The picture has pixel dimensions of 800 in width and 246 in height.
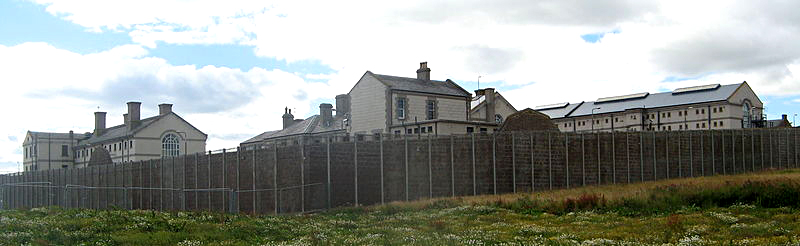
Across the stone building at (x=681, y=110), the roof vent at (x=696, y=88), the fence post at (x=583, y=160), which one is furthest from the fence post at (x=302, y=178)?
the roof vent at (x=696, y=88)

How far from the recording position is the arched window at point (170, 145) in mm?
102812

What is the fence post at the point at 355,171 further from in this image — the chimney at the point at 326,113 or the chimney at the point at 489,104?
the chimney at the point at 326,113

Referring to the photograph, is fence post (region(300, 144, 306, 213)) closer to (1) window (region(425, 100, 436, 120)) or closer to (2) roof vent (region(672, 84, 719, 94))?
(1) window (region(425, 100, 436, 120))

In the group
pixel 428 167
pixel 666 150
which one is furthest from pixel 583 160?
pixel 428 167

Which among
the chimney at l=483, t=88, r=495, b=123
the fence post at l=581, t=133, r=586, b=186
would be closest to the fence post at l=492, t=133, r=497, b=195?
the fence post at l=581, t=133, r=586, b=186

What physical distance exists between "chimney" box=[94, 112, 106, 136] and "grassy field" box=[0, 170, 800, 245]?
85197 millimetres

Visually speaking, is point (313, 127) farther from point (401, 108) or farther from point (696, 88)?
point (696, 88)

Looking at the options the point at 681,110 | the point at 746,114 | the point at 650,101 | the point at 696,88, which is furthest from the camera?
the point at 650,101

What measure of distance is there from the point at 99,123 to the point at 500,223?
9869cm

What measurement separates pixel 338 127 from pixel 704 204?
177 feet

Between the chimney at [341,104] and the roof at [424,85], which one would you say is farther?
the chimney at [341,104]

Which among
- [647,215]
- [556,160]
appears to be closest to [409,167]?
[556,160]

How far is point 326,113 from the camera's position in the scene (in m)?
89.4

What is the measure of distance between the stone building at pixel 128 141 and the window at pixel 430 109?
36865mm
